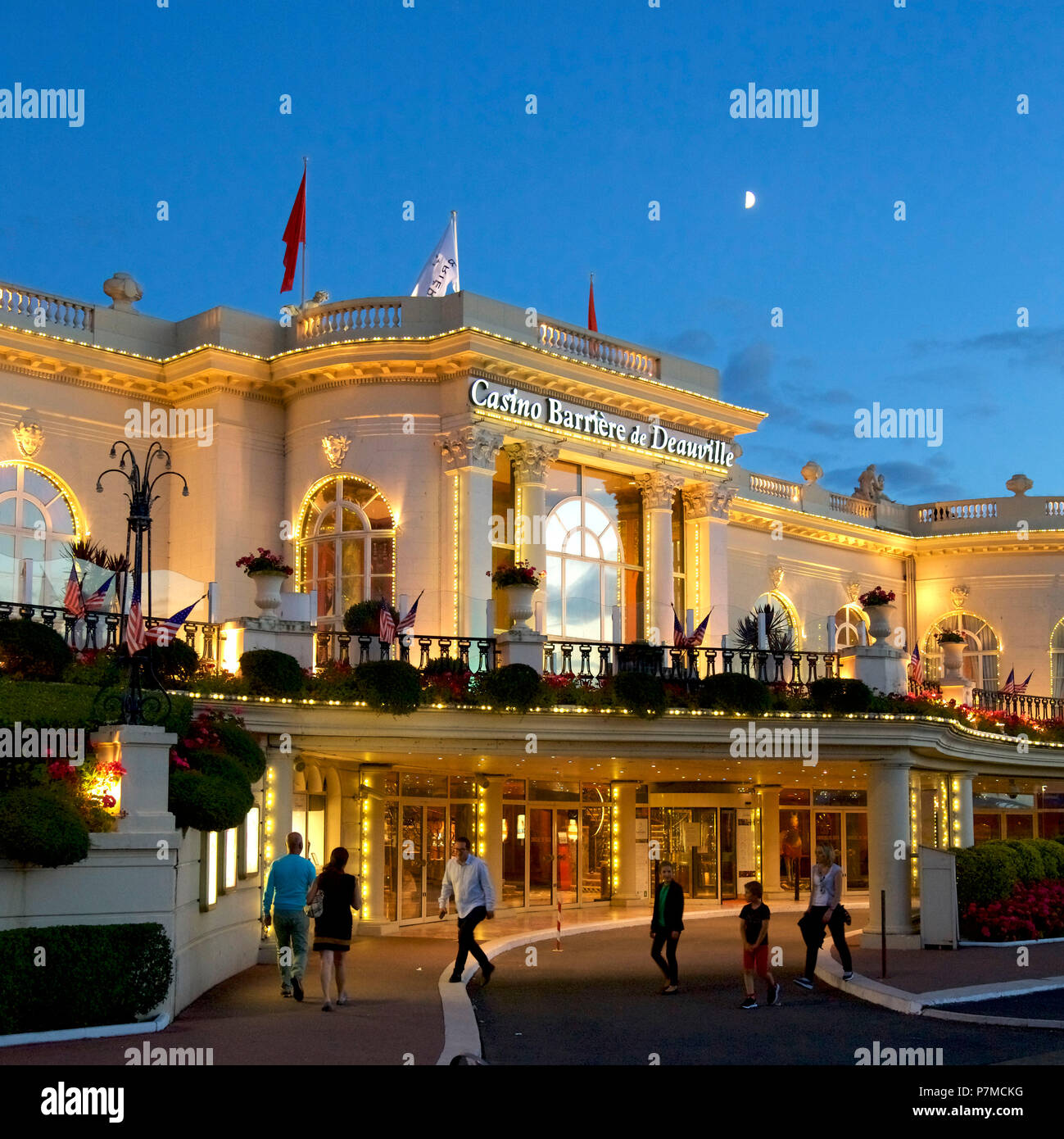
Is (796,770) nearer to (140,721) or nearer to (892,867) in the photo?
(892,867)

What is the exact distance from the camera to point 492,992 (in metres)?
16.6

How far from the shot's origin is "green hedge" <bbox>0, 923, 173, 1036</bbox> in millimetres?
12078

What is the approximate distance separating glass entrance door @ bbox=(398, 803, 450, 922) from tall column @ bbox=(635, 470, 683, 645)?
21.1 feet

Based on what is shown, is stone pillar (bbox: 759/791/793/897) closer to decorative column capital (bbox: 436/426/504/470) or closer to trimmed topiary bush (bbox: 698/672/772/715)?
trimmed topiary bush (bbox: 698/672/772/715)

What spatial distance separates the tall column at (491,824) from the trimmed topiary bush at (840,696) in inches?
272

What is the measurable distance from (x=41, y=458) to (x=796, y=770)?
15.5 metres

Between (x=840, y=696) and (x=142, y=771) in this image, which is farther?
(x=840, y=696)

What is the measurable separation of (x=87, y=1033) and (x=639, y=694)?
11.9 metres

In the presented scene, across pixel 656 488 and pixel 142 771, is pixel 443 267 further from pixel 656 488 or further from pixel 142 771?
pixel 142 771

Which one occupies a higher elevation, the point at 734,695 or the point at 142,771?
the point at 734,695

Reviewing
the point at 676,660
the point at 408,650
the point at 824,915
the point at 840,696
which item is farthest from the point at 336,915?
the point at 676,660

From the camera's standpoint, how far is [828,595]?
41438 mm

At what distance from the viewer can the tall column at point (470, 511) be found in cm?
2742

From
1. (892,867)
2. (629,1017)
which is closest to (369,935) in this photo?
(892,867)
